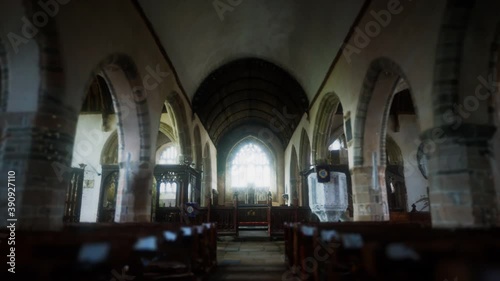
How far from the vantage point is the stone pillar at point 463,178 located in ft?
11.9

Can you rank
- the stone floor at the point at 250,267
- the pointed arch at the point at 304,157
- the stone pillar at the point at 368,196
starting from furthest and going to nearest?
the pointed arch at the point at 304,157
the stone pillar at the point at 368,196
the stone floor at the point at 250,267

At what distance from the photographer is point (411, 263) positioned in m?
1.49

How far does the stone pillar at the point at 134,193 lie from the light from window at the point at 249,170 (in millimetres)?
13851

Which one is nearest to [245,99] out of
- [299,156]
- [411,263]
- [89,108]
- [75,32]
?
[299,156]

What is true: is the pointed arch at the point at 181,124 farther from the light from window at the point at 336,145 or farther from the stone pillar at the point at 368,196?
the light from window at the point at 336,145

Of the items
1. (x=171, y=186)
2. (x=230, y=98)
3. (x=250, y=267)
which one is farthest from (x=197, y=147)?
(x=250, y=267)

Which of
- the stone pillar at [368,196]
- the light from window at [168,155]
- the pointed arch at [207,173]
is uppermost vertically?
the light from window at [168,155]

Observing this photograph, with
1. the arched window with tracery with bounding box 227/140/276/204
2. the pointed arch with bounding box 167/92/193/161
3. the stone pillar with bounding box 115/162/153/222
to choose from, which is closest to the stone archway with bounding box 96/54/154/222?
the stone pillar with bounding box 115/162/153/222

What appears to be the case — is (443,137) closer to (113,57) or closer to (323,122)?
(113,57)

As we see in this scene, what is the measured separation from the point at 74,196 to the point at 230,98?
7084 millimetres

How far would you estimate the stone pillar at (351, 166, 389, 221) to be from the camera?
665 cm

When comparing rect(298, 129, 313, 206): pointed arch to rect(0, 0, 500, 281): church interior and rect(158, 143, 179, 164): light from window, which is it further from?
rect(158, 143, 179, 164): light from window

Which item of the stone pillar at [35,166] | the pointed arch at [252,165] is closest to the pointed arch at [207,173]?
the pointed arch at [252,165]

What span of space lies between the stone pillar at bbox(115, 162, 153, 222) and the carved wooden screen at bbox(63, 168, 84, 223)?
4594 millimetres
